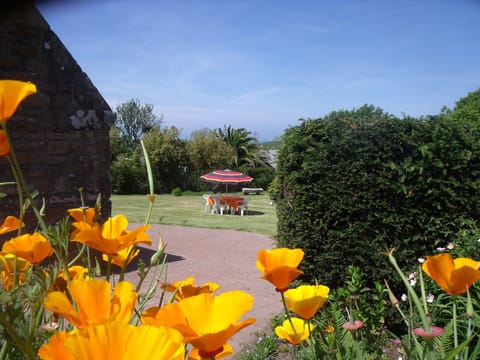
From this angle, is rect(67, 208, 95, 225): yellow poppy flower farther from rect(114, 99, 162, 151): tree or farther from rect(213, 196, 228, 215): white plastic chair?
rect(114, 99, 162, 151): tree

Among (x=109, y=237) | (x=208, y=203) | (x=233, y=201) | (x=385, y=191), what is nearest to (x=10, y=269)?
(x=109, y=237)

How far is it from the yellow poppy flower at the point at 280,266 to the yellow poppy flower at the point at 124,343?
0.35 meters

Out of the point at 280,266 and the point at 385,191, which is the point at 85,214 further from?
the point at 385,191

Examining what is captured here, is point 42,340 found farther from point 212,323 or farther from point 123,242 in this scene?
point 212,323

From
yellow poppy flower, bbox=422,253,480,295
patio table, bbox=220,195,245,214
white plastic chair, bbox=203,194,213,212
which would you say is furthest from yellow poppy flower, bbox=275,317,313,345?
white plastic chair, bbox=203,194,213,212

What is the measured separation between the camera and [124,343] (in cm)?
41

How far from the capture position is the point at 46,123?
5180mm

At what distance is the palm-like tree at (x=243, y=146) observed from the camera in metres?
30.8

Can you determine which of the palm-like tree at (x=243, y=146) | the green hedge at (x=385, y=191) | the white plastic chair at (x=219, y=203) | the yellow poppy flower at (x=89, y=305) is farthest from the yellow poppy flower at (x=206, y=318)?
the palm-like tree at (x=243, y=146)

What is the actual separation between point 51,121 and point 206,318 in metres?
5.27

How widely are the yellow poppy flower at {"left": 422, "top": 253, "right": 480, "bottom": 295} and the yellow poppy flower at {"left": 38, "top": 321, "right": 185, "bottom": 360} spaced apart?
439 millimetres

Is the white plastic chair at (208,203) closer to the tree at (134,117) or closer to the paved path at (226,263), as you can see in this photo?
the paved path at (226,263)

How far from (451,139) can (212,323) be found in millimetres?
3949

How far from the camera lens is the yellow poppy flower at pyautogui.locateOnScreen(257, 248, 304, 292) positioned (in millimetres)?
741
